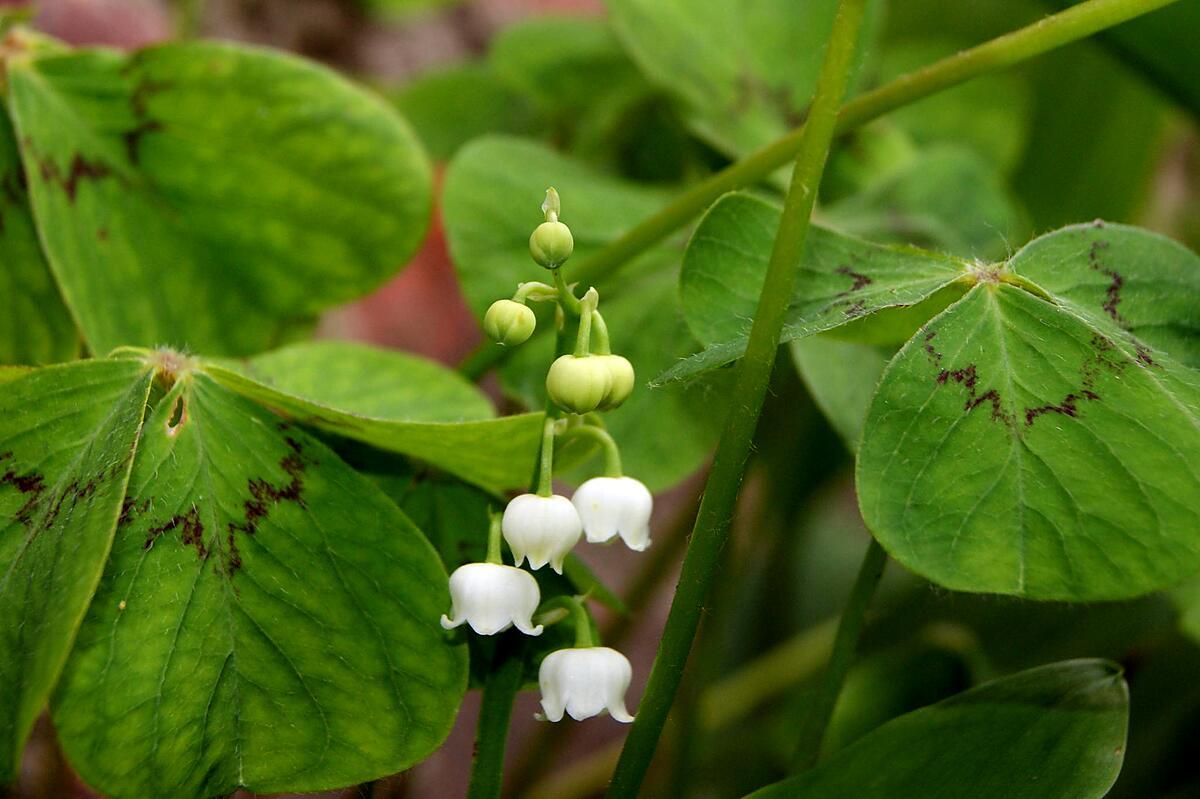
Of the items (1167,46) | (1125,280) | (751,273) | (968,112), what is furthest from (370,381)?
(968,112)

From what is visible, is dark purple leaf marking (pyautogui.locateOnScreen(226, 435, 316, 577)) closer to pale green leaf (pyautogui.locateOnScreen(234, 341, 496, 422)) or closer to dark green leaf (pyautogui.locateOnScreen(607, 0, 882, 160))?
pale green leaf (pyautogui.locateOnScreen(234, 341, 496, 422))

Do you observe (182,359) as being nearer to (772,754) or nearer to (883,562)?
(883,562)

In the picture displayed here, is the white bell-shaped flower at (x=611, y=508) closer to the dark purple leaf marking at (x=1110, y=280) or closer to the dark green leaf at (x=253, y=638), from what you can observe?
the dark green leaf at (x=253, y=638)

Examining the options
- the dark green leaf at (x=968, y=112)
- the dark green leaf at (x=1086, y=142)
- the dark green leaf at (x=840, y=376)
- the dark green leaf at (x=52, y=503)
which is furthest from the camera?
the dark green leaf at (x=1086, y=142)

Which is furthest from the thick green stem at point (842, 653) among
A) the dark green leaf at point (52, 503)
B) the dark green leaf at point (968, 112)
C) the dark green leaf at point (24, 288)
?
the dark green leaf at point (968, 112)

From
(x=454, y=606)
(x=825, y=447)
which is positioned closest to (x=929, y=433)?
(x=454, y=606)

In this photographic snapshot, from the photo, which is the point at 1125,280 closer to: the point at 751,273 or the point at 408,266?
the point at 751,273
